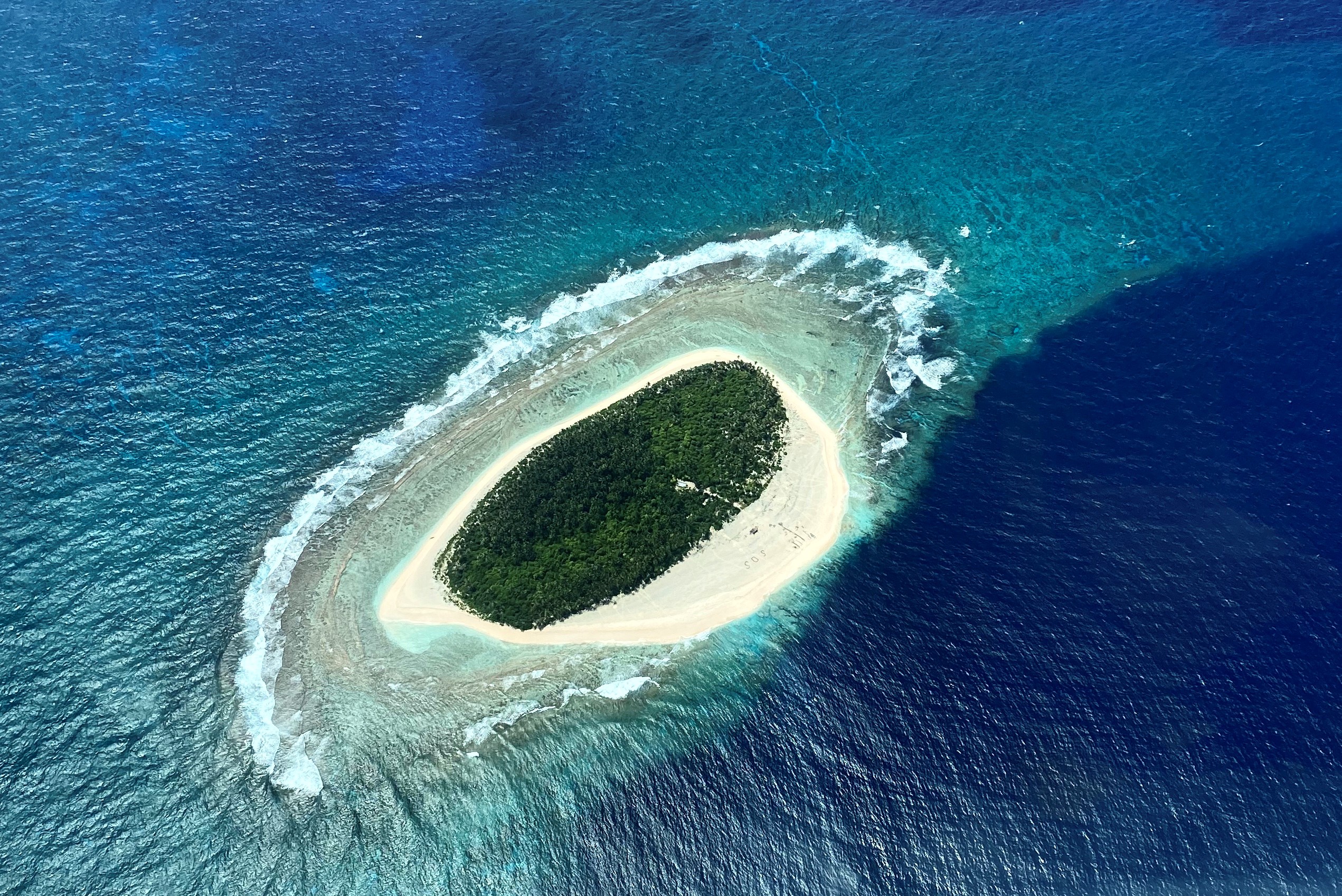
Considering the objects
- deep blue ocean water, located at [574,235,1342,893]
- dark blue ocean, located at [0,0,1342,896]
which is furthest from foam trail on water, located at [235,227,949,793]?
deep blue ocean water, located at [574,235,1342,893]

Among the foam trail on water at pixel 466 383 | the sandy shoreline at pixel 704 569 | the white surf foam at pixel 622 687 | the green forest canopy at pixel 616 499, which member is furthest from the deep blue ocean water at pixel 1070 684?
the foam trail on water at pixel 466 383

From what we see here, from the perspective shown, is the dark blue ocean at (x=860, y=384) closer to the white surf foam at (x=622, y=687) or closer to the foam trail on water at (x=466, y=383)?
the white surf foam at (x=622, y=687)

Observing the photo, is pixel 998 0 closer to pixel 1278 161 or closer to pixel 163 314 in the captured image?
pixel 1278 161

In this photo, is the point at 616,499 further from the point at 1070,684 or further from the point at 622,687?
the point at 1070,684

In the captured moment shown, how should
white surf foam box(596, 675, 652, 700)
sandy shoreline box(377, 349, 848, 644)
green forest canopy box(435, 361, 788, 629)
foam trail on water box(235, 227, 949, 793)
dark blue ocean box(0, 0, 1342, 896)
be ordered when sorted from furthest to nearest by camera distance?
green forest canopy box(435, 361, 788, 629)
sandy shoreline box(377, 349, 848, 644)
white surf foam box(596, 675, 652, 700)
foam trail on water box(235, 227, 949, 793)
dark blue ocean box(0, 0, 1342, 896)

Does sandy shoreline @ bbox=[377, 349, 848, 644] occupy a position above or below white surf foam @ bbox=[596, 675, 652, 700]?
above

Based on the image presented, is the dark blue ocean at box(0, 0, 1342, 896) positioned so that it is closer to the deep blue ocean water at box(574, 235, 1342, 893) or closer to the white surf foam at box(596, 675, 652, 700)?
the deep blue ocean water at box(574, 235, 1342, 893)
